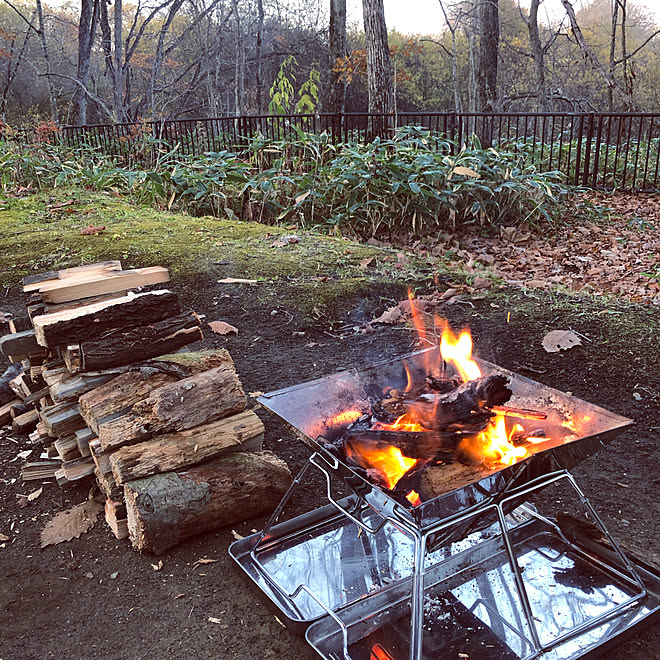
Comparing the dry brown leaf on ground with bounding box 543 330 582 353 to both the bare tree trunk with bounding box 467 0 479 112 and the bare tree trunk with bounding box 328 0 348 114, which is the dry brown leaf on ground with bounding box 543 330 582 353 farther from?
the bare tree trunk with bounding box 328 0 348 114

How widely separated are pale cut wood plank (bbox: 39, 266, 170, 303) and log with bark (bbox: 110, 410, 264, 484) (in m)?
0.84

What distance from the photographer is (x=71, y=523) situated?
258 centimetres

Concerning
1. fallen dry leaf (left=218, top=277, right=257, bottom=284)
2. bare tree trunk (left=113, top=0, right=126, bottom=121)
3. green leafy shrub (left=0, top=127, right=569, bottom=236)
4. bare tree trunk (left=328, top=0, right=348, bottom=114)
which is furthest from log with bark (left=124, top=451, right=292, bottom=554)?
bare tree trunk (left=113, top=0, right=126, bottom=121)

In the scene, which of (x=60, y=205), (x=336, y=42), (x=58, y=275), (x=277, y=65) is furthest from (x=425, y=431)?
(x=277, y=65)

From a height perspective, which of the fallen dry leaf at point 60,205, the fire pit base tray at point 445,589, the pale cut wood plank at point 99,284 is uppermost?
the pale cut wood plank at point 99,284

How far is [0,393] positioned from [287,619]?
241cm

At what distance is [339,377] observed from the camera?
2307 mm

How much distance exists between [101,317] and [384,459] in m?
1.36

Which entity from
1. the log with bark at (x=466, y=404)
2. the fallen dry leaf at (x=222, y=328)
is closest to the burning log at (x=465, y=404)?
the log with bark at (x=466, y=404)

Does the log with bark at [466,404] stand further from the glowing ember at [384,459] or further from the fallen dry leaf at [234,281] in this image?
the fallen dry leaf at [234,281]

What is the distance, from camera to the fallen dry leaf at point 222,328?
4.36 meters

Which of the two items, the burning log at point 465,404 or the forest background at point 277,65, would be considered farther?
the forest background at point 277,65

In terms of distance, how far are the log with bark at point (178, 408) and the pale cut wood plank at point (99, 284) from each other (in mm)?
661

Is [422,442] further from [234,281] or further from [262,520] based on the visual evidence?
[234,281]
